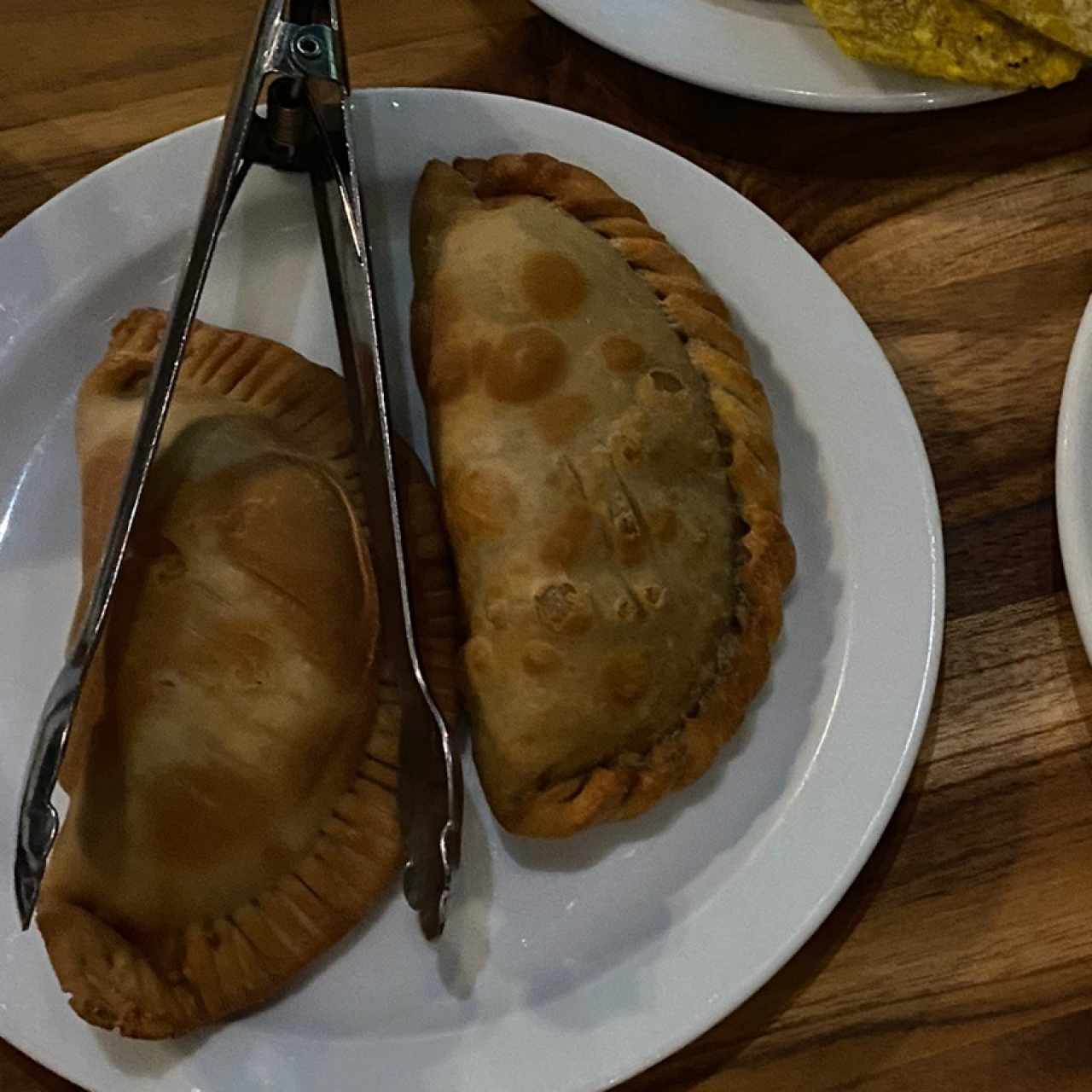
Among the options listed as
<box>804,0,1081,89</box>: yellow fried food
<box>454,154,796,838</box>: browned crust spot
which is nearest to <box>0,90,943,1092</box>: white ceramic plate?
<box>454,154,796,838</box>: browned crust spot

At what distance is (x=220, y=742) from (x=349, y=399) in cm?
30

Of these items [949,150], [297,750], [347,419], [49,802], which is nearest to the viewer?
[49,802]

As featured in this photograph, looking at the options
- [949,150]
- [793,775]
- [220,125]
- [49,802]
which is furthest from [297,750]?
[949,150]

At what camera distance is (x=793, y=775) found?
921 mm

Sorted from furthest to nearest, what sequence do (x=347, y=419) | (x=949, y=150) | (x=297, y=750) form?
(x=949, y=150) → (x=347, y=419) → (x=297, y=750)

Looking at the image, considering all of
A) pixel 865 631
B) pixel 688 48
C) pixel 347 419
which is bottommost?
pixel 865 631

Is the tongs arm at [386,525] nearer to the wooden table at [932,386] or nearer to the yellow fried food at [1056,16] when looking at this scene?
the wooden table at [932,386]

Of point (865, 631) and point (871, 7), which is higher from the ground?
point (871, 7)

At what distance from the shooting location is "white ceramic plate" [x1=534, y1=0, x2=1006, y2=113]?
107 centimetres

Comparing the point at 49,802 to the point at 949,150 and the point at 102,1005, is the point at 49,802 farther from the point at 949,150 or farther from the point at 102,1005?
the point at 949,150

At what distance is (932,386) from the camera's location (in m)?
1.07

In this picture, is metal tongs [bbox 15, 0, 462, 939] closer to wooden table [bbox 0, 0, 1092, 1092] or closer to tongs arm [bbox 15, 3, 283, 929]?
tongs arm [bbox 15, 3, 283, 929]

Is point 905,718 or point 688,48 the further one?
point 688,48

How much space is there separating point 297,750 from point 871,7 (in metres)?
0.81
